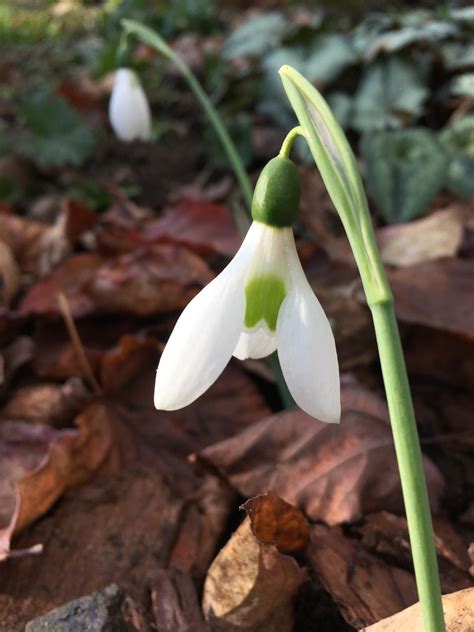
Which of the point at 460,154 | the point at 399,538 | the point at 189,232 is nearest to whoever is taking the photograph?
the point at 399,538

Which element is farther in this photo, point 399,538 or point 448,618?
point 399,538

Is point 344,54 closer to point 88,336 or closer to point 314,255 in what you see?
point 314,255

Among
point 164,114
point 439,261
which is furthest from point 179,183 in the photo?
point 439,261

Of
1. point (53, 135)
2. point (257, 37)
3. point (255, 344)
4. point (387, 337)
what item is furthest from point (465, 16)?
point (387, 337)

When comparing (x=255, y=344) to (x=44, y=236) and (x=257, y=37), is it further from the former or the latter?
(x=257, y=37)

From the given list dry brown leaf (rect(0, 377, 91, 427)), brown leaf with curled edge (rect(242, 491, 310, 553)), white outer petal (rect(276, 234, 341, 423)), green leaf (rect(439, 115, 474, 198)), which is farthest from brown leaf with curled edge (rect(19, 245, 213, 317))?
white outer petal (rect(276, 234, 341, 423))
